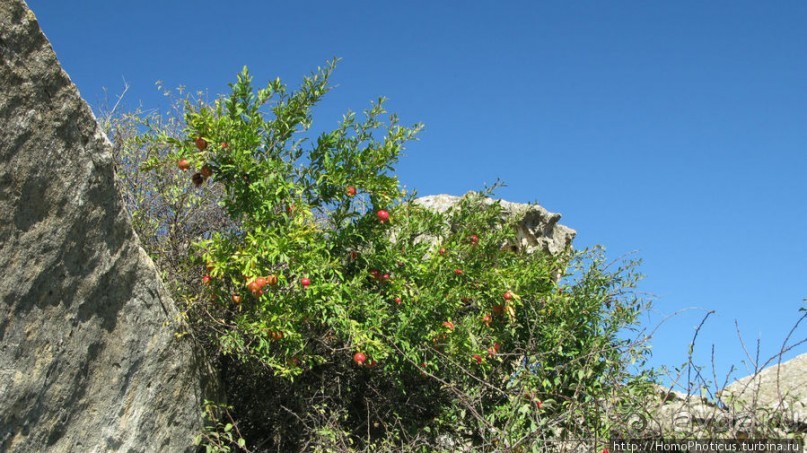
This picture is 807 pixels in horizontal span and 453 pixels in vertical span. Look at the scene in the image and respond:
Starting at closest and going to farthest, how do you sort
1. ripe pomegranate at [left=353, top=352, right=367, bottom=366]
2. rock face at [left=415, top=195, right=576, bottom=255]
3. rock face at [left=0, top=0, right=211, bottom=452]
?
rock face at [left=0, top=0, right=211, bottom=452]
ripe pomegranate at [left=353, top=352, right=367, bottom=366]
rock face at [left=415, top=195, right=576, bottom=255]

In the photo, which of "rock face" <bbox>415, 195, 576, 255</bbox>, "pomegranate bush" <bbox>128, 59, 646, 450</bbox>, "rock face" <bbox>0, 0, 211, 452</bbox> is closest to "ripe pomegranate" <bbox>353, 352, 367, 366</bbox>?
"pomegranate bush" <bbox>128, 59, 646, 450</bbox>

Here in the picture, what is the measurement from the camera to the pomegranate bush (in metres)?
5.52

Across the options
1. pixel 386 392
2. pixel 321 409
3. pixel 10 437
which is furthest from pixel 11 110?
pixel 386 392

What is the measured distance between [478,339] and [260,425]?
2073mm

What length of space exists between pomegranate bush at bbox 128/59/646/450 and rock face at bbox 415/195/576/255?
745 mm

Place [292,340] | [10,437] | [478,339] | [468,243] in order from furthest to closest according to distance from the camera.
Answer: [468,243] → [478,339] → [292,340] → [10,437]

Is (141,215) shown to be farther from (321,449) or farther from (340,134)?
(321,449)

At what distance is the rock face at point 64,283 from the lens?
378 cm

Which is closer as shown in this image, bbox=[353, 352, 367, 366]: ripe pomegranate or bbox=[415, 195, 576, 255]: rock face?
bbox=[353, 352, 367, 366]: ripe pomegranate

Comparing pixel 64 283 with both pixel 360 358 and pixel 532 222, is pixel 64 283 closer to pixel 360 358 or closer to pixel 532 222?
pixel 360 358

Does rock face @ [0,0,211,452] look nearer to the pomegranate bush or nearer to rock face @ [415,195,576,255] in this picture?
the pomegranate bush

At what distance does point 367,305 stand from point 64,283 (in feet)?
7.50

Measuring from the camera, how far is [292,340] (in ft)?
18.1

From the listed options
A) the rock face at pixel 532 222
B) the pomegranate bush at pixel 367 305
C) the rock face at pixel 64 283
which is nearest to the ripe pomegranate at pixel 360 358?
the pomegranate bush at pixel 367 305
